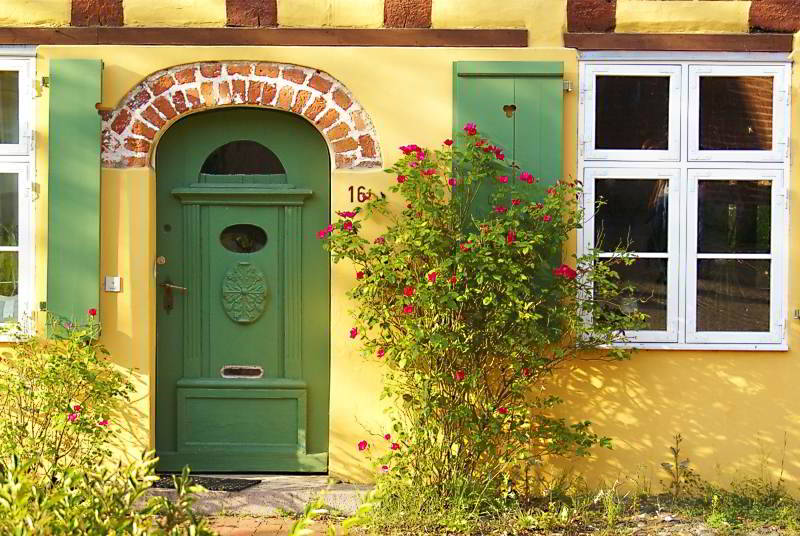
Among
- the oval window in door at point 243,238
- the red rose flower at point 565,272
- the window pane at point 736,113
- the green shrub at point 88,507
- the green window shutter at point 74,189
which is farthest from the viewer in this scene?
the oval window in door at point 243,238

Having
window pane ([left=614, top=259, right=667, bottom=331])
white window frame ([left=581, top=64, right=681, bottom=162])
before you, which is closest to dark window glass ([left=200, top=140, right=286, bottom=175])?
white window frame ([left=581, top=64, right=681, bottom=162])

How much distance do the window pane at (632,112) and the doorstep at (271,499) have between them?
269 centimetres

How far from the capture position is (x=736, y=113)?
5.83m

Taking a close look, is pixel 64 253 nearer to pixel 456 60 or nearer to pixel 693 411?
pixel 456 60

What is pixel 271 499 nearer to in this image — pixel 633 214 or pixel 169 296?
pixel 169 296

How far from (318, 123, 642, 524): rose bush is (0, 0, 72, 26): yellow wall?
2.15 meters

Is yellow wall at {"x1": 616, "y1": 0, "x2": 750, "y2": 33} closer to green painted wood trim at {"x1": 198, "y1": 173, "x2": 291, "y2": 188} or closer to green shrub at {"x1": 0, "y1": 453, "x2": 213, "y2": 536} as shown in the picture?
green painted wood trim at {"x1": 198, "y1": 173, "x2": 291, "y2": 188}

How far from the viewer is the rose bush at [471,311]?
5262mm

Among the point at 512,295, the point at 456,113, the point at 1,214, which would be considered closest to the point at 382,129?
the point at 456,113

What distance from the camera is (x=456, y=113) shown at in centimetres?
573

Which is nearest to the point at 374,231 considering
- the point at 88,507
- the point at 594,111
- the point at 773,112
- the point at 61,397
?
the point at 594,111

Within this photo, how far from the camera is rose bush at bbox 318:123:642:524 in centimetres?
526

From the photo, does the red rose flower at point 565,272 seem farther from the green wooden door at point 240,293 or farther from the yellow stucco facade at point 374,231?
the green wooden door at point 240,293

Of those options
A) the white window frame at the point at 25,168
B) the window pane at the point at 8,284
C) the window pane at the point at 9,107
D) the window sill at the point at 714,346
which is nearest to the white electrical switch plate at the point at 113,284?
the white window frame at the point at 25,168
